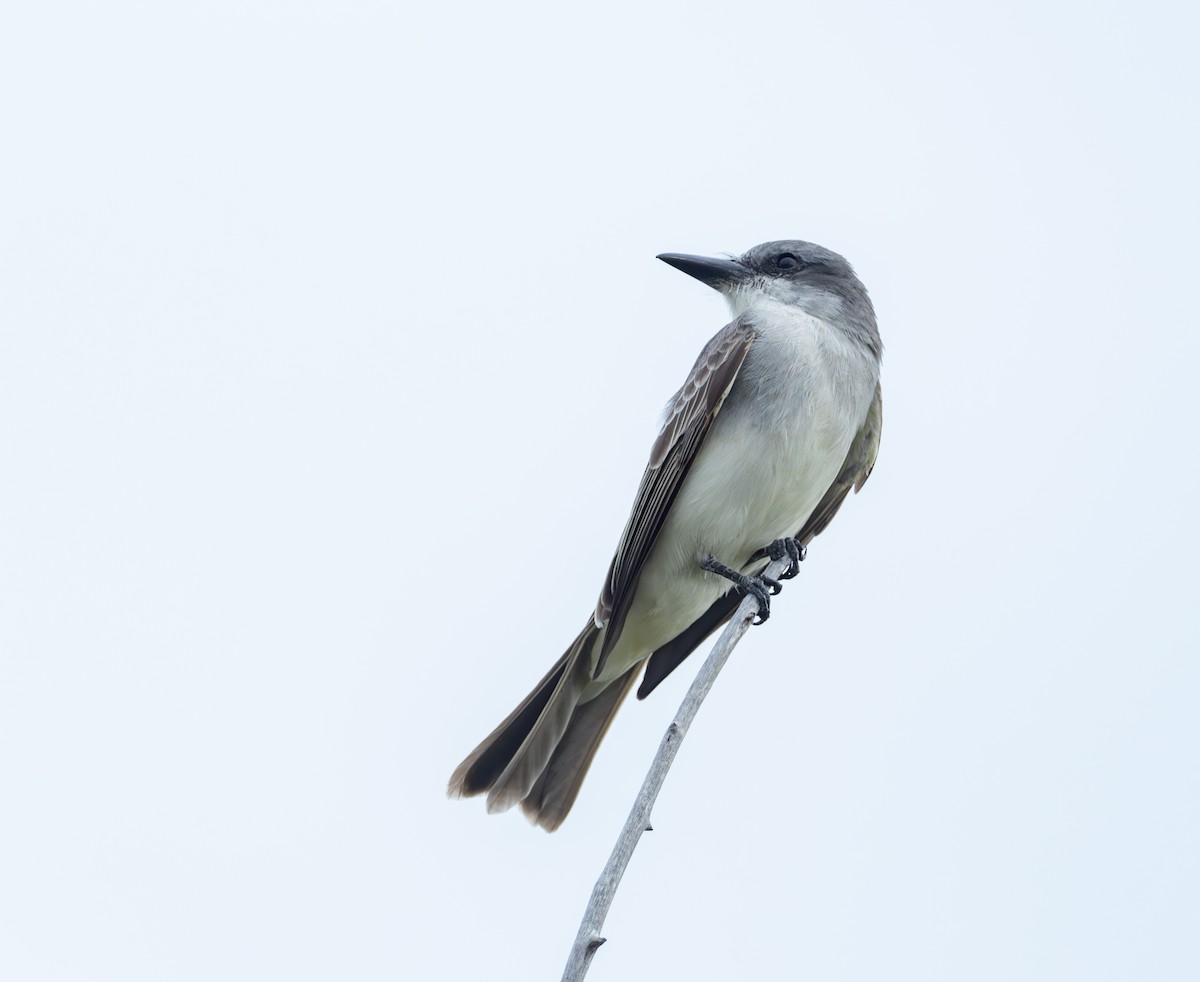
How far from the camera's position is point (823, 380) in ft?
23.8

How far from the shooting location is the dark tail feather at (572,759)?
292 inches

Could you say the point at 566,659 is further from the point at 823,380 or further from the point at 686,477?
the point at 823,380

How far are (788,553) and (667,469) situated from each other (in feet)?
2.42

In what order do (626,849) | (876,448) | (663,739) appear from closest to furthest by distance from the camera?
(626,849)
(663,739)
(876,448)

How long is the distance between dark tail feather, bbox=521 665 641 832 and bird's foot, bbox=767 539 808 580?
3.29 ft

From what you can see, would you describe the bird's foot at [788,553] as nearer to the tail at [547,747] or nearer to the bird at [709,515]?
the bird at [709,515]

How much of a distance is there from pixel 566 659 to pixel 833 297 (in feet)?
8.00

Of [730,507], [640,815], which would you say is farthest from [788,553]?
[640,815]

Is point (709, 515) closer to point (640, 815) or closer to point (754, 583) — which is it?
point (754, 583)

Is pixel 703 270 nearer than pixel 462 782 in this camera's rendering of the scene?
No

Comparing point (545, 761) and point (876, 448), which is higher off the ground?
point (876, 448)

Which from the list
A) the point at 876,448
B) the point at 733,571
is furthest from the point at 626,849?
the point at 876,448

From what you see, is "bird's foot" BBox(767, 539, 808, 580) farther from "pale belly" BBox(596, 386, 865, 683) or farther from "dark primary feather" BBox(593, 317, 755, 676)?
"dark primary feather" BBox(593, 317, 755, 676)

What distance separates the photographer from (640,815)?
4.22 m
